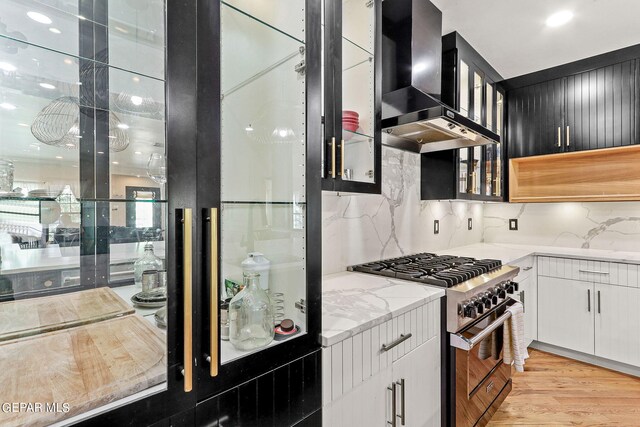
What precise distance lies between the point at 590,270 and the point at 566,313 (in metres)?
0.42

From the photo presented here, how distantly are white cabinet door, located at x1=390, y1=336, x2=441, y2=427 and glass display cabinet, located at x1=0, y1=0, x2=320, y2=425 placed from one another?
51cm

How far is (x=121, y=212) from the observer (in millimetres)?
746

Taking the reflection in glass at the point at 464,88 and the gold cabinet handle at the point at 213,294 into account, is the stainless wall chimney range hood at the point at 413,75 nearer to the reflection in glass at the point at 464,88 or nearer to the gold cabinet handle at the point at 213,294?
the reflection in glass at the point at 464,88

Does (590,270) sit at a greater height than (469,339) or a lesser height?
greater

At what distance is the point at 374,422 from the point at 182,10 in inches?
56.0

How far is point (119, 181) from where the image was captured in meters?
0.78

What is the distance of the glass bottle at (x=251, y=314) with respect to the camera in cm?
89

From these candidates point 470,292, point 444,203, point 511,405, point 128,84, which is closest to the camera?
point 128,84

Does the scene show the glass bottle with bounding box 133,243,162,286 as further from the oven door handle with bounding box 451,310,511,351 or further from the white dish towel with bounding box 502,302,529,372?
the white dish towel with bounding box 502,302,529,372

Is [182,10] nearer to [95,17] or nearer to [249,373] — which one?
[95,17]

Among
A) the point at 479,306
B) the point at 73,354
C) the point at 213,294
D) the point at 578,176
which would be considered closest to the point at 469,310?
the point at 479,306

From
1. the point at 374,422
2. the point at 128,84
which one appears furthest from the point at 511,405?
the point at 128,84

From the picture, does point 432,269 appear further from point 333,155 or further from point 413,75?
point 413,75

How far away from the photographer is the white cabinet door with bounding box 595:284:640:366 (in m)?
2.31
